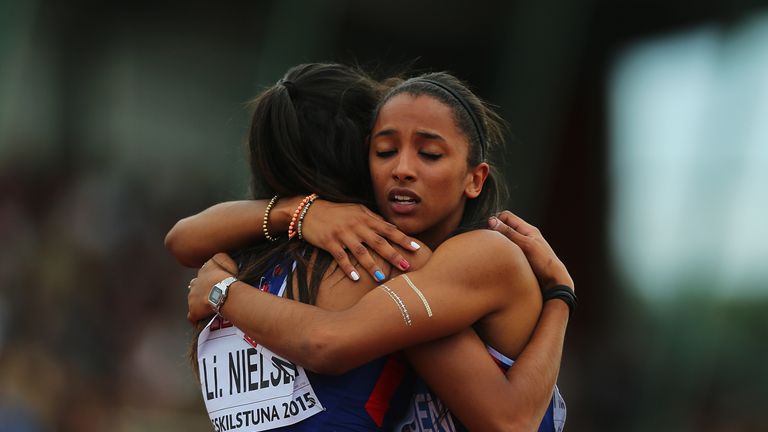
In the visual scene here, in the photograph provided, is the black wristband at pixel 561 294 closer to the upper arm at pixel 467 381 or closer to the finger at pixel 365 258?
the upper arm at pixel 467 381

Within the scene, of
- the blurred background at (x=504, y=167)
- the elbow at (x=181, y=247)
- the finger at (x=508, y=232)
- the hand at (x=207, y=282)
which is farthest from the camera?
the blurred background at (x=504, y=167)

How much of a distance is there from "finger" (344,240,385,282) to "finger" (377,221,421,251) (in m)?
0.08

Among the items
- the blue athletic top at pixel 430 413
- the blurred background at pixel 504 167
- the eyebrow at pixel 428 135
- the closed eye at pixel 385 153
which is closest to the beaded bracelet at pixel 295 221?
the closed eye at pixel 385 153

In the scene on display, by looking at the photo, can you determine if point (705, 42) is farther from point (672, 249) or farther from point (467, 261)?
point (467, 261)

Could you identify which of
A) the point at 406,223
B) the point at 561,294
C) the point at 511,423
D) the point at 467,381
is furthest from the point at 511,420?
the point at 406,223

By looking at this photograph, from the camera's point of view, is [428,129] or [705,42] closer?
[428,129]

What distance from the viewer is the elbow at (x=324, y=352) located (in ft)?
7.30

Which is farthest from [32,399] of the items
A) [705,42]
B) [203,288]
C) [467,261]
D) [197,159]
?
[705,42]

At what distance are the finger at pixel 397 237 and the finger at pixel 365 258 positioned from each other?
0.08 metres

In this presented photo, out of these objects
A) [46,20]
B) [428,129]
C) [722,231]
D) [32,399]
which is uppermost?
[428,129]

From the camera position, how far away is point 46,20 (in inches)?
333

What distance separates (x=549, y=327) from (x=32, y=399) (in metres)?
5.52

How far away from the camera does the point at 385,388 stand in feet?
7.92

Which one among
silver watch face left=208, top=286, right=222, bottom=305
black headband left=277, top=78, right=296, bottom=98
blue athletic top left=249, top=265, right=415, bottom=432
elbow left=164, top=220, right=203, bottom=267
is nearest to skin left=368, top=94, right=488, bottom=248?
black headband left=277, top=78, right=296, bottom=98
